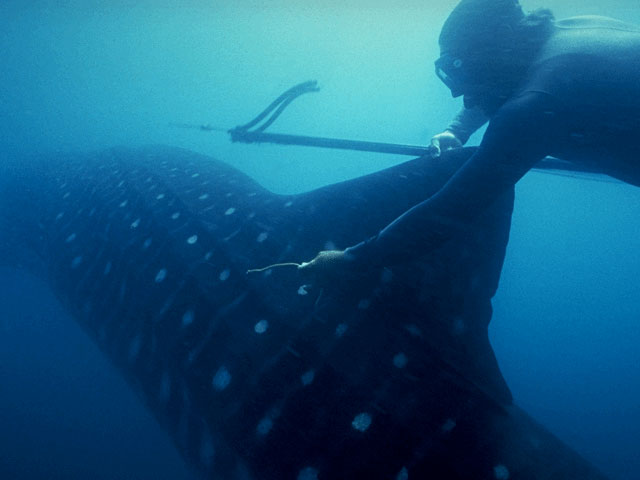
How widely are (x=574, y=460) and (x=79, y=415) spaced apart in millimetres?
5986

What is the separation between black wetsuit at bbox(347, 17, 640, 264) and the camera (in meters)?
1.19

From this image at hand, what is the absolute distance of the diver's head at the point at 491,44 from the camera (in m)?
1.48

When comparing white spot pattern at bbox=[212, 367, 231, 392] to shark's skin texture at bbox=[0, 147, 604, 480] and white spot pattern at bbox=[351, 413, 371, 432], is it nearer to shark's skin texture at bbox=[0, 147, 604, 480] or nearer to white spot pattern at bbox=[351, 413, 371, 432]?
shark's skin texture at bbox=[0, 147, 604, 480]

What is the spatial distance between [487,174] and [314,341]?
101 cm

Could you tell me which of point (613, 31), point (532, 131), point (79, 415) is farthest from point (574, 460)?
point (79, 415)

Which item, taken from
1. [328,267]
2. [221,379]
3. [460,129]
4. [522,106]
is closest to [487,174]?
[522,106]

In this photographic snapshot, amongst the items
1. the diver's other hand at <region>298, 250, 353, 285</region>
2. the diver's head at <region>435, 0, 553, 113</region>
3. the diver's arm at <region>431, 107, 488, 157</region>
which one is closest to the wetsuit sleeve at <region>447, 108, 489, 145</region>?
the diver's arm at <region>431, 107, 488, 157</region>

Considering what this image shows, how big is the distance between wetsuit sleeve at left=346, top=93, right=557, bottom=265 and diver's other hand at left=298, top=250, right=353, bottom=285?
23cm

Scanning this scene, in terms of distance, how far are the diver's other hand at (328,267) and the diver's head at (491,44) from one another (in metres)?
1.06

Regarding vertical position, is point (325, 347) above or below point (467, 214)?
below

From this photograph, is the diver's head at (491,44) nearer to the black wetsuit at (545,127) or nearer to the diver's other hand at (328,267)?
the black wetsuit at (545,127)

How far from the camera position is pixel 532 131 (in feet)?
3.86

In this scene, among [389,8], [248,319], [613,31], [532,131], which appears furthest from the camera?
[389,8]

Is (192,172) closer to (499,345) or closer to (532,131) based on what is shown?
(532,131)
